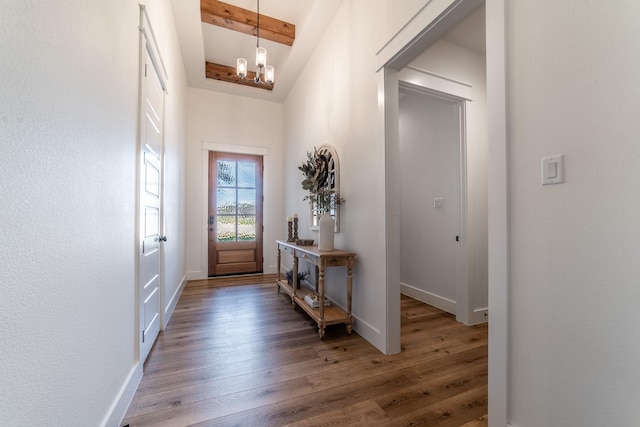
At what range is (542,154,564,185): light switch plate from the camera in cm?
99

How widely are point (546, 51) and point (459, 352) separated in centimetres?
205

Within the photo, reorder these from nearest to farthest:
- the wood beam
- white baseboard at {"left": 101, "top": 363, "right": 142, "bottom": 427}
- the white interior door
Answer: white baseboard at {"left": 101, "top": 363, "right": 142, "bottom": 427} < the white interior door < the wood beam

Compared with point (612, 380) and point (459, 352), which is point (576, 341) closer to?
point (612, 380)

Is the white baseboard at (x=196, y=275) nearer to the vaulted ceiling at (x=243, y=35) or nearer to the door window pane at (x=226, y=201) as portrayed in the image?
the door window pane at (x=226, y=201)

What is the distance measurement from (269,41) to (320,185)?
7.38 ft

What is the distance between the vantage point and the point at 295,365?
1851 mm

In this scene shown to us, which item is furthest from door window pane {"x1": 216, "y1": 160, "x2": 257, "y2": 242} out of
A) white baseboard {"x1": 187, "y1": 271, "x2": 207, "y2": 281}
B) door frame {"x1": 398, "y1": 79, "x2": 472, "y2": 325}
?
door frame {"x1": 398, "y1": 79, "x2": 472, "y2": 325}

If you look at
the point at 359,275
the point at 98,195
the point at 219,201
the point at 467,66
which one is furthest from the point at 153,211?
the point at 467,66

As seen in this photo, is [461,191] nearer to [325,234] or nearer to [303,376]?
[325,234]

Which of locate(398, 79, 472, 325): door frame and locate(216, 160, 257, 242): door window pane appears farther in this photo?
locate(216, 160, 257, 242): door window pane

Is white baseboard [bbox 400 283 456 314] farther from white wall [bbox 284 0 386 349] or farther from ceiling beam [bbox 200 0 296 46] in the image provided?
ceiling beam [bbox 200 0 296 46]

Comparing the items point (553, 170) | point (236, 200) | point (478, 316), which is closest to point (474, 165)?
point (478, 316)

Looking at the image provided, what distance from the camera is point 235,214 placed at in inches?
183

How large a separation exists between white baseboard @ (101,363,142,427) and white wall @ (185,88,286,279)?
292 cm
